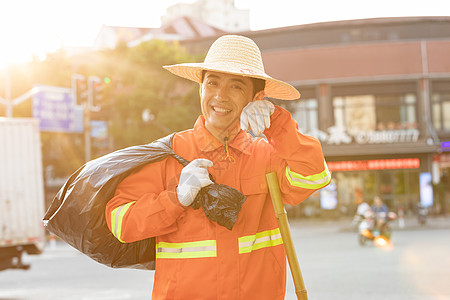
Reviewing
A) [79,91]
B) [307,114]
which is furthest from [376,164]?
[79,91]

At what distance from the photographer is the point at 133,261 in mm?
2842

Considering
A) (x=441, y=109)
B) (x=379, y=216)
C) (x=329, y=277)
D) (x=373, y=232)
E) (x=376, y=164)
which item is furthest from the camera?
(x=441, y=109)

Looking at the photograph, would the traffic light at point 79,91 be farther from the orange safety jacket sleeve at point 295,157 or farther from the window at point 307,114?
the window at point 307,114

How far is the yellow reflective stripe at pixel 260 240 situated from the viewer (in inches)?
102

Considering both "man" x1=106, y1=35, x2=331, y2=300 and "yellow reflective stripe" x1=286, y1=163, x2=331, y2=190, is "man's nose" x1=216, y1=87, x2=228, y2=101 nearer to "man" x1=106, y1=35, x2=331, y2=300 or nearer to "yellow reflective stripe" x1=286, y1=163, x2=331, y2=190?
"man" x1=106, y1=35, x2=331, y2=300

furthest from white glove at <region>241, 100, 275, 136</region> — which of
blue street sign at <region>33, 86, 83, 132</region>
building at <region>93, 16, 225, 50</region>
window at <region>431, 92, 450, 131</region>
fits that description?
building at <region>93, 16, 225, 50</region>

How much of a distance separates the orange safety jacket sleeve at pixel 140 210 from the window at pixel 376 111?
100ft

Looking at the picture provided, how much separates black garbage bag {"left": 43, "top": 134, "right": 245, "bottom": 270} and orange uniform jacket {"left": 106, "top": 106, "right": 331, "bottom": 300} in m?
0.06

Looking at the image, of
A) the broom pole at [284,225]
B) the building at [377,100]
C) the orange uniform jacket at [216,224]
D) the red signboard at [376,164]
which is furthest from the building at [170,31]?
the broom pole at [284,225]

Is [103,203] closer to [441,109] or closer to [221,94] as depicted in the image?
[221,94]

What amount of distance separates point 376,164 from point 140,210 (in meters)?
30.9

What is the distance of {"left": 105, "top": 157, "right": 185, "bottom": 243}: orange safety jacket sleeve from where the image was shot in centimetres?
246

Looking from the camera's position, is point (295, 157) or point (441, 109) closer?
point (295, 157)

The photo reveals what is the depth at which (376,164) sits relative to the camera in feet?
105
